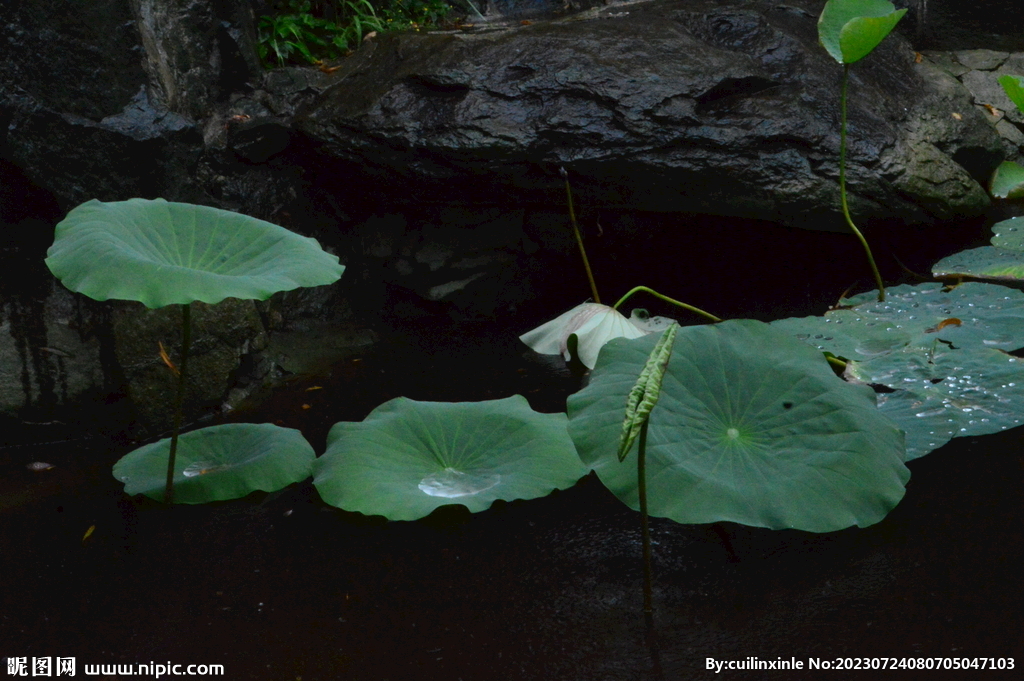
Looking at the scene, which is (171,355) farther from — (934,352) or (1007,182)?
(1007,182)

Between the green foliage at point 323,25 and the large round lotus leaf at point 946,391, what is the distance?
300 cm

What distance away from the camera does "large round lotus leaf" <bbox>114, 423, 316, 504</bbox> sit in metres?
2.23

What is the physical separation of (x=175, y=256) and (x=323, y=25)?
2.32 meters

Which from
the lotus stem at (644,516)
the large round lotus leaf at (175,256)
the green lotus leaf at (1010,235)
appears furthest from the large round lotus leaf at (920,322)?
the large round lotus leaf at (175,256)

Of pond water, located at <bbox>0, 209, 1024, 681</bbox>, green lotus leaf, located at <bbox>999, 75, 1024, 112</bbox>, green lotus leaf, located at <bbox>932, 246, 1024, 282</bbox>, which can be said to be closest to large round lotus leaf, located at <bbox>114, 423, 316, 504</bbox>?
pond water, located at <bbox>0, 209, 1024, 681</bbox>

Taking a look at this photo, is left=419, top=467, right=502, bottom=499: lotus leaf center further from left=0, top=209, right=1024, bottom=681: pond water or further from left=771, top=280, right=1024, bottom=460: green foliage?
left=771, top=280, right=1024, bottom=460: green foliage

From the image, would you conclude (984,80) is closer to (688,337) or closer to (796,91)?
(796,91)

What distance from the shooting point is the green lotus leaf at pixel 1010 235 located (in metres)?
3.01

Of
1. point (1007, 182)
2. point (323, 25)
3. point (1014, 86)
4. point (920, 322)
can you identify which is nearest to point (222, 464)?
point (920, 322)

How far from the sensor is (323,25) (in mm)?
3990

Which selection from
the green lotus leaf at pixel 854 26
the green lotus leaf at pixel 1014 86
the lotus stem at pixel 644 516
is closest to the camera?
the lotus stem at pixel 644 516

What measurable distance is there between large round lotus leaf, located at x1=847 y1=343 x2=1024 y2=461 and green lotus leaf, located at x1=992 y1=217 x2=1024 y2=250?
104cm

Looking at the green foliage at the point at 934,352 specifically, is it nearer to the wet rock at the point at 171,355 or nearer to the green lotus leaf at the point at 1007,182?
the green lotus leaf at the point at 1007,182

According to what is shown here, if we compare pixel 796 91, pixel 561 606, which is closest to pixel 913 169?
pixel 796 91
